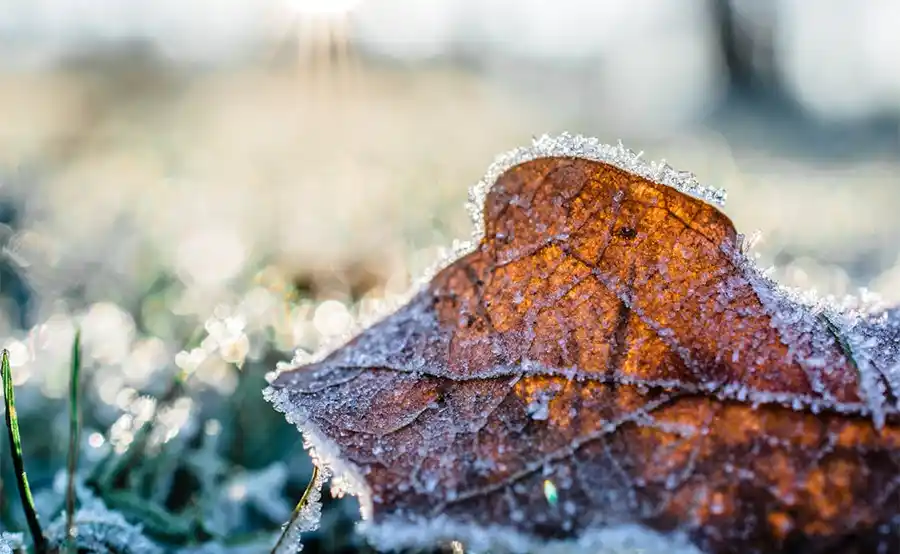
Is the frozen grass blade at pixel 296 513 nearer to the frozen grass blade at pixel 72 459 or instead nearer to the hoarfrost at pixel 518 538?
the hoarfrost at pixel 518 538

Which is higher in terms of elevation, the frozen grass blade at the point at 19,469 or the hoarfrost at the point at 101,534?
the frozen grass blade at the point at 19,469

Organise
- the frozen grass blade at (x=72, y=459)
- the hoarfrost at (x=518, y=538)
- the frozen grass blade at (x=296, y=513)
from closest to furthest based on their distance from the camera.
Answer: the hoarfrost at (x=518, y=538) → the frozen grass blade at (x=296, y=513) → the frozen grass blade at (x=72, y=459)

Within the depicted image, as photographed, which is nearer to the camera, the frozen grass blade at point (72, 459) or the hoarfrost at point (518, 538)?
the hoarfrost at point (518, 538)

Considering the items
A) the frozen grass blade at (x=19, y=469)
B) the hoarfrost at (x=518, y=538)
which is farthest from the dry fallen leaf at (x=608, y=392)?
the frozen grass blade at (x=19, y=469)

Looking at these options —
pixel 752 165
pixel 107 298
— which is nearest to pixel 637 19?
pixel 752 165

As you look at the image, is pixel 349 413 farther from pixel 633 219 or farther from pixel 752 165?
pixel 752 165

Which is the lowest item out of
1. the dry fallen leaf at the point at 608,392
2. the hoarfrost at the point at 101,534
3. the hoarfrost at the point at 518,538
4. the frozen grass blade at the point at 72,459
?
the hoarfrost at the point at 101,534

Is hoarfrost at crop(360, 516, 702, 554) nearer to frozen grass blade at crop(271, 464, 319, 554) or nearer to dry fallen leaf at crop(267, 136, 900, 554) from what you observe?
dry fallen leaf at crop(267, 136, 900, 554)
